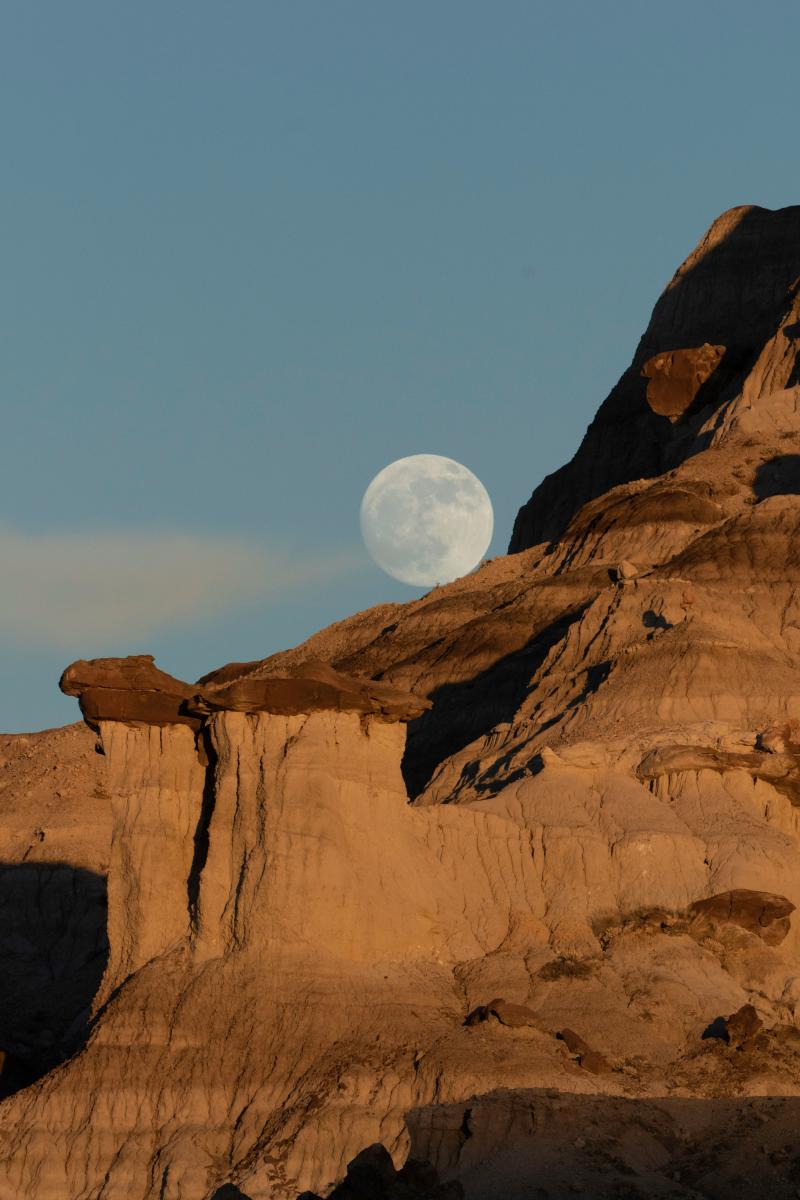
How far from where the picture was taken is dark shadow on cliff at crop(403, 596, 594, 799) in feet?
260

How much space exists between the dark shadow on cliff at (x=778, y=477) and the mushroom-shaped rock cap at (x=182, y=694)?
4287 centimetres

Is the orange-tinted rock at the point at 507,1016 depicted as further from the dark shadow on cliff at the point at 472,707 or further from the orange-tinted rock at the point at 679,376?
the orange-tinted rock at the point at 679,376

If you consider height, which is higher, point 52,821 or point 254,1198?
point 52,821

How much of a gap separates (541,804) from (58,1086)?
13.9 metres

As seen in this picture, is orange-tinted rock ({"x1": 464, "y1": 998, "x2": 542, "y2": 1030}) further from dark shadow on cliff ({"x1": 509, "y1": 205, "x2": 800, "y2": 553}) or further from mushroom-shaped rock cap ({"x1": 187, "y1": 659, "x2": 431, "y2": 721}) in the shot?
dark shadow on cliff ({"x1": 509, "y1": 205, "x2": 800, "y2": 553})

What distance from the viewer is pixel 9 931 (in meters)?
72.5

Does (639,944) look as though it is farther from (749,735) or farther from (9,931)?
(9,931)

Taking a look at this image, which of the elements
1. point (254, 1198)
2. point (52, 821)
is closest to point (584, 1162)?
point (254, 1198)

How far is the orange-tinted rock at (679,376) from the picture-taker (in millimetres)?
121188

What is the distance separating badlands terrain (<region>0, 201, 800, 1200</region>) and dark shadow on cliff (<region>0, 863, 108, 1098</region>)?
0.84 feet

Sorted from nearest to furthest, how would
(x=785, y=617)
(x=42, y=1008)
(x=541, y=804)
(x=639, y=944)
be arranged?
(x=639, y=944) → (x=541, y=804) → (x=42, y=1008) → (x=785, y=617)

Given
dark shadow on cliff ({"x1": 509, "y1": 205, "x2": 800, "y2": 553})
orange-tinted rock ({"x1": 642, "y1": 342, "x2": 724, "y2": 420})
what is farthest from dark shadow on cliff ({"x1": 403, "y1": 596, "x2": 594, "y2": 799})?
dark shadow on cliff ({"x1": 509, "y1": 205, "x2": 800, "y2": 553})

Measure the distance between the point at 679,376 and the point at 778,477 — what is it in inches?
1173

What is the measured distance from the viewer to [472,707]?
81.8 m
